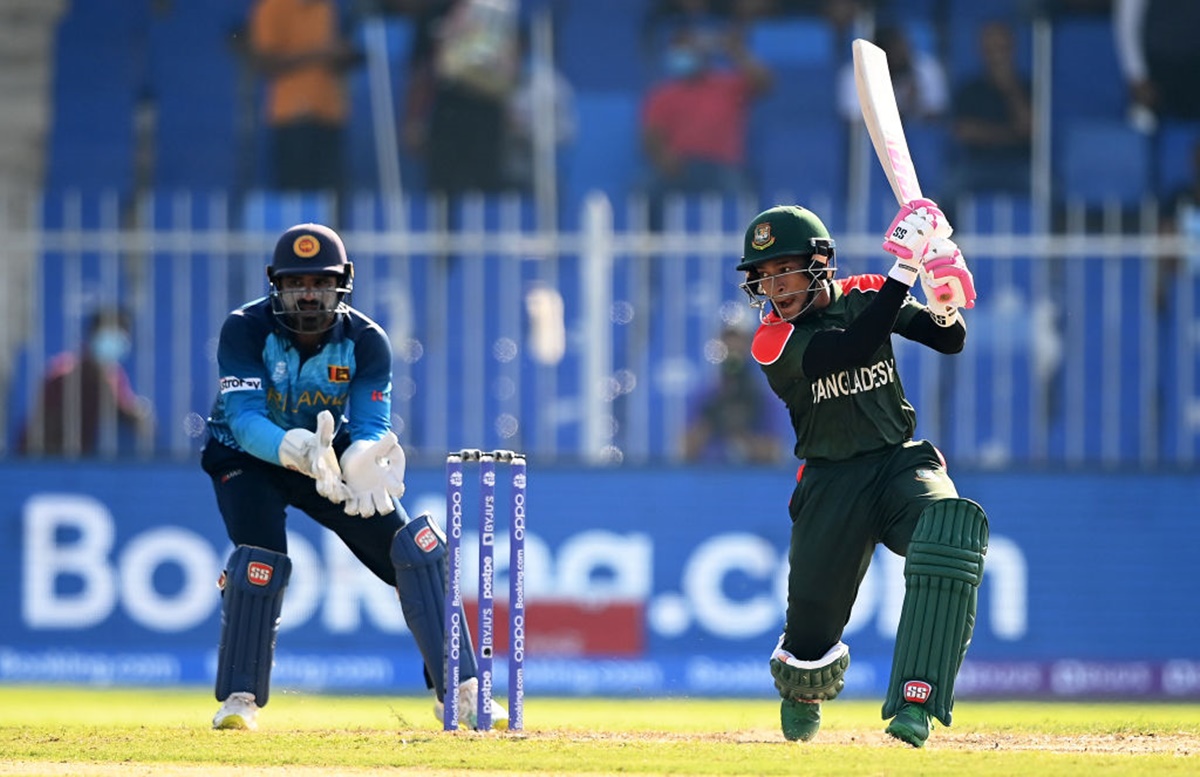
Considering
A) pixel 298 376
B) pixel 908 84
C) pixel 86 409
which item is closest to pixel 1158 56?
pixel 908 84

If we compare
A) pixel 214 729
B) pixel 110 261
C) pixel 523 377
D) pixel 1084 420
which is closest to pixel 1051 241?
pixel 1084 420

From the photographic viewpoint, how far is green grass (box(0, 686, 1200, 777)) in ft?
19.5

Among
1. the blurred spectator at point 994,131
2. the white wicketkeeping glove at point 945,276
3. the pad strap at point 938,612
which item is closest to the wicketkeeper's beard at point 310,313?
the white wicketkeeping glove at point 945,276

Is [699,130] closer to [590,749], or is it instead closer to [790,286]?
[790,286]

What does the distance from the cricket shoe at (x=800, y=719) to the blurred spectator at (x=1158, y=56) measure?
8416 millimetres

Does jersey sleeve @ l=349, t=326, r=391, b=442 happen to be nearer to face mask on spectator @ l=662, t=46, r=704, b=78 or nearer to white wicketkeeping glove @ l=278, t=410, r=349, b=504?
white wicketkeeping glove @ l=278, t=410, r=349, b=504

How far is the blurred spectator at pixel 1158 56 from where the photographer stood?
1461 centimetres

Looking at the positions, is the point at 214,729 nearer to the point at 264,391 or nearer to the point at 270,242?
the point at 264,391

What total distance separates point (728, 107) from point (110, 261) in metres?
4.38

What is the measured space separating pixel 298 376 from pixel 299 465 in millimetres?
461

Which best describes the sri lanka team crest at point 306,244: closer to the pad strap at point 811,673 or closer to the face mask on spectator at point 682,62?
the pad strap at point 811,673

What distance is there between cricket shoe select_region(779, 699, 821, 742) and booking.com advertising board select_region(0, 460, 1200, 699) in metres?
4.33

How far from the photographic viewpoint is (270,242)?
12.3 m

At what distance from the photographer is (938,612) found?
21.1 feet
